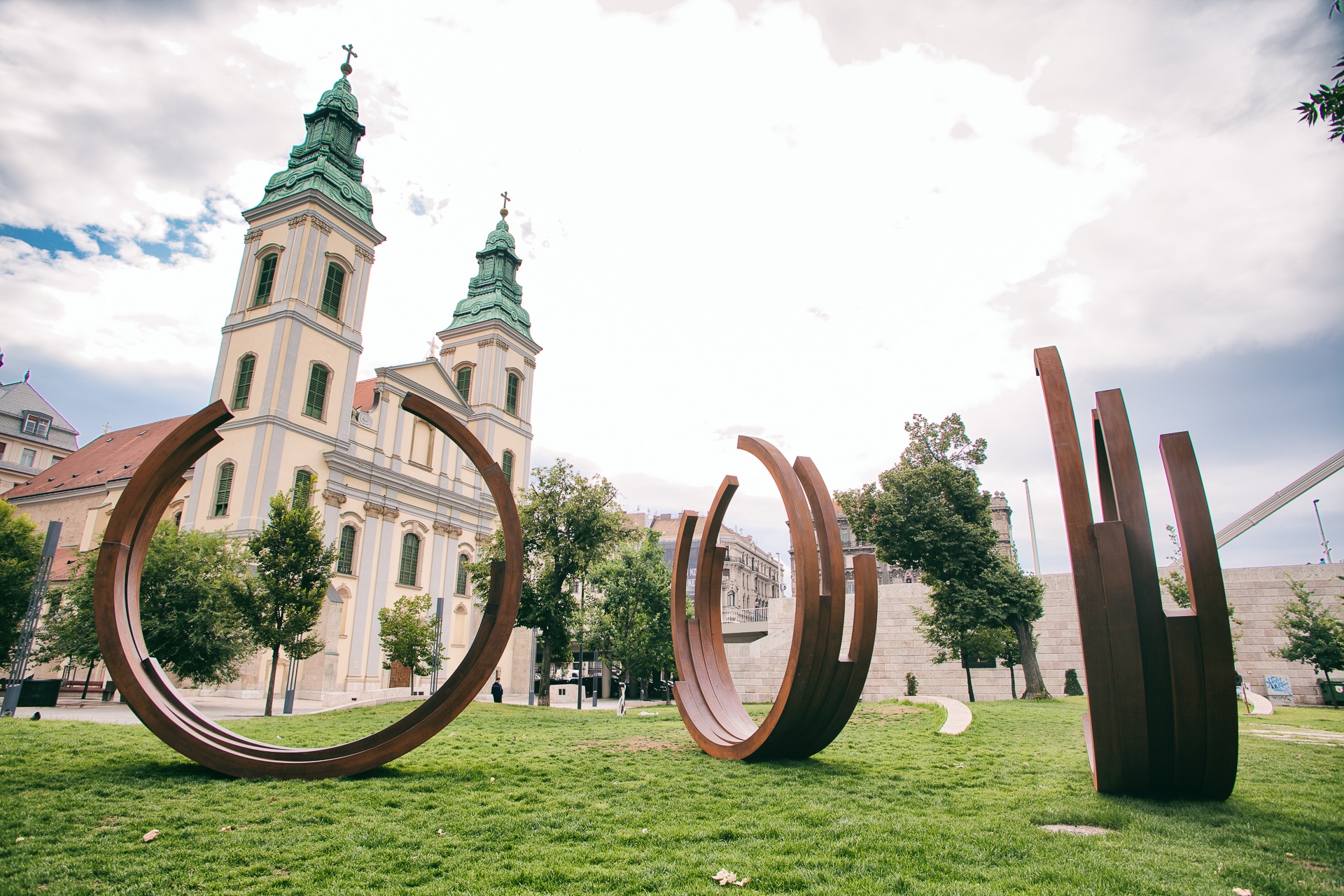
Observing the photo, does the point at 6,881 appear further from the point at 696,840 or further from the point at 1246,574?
the point at 1246,574

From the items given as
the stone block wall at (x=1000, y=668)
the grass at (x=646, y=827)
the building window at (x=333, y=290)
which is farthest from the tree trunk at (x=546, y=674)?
the building window at (x=333, y=290)

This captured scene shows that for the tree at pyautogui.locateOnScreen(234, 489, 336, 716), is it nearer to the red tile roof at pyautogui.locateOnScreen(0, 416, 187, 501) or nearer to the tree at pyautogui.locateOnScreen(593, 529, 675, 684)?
the tree at pyautogui.locateOnScreen(593, 529, 675, 684)

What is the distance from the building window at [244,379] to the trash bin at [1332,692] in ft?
146

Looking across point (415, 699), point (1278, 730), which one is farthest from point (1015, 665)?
point (415, 699)

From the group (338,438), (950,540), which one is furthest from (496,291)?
(950,540)

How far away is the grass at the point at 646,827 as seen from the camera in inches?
182

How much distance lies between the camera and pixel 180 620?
72.2ft

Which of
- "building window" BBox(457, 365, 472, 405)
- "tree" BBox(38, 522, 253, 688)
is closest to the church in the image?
"building window" BBox(457, 365, 472, 405)

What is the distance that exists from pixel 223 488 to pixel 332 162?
60.3 ft

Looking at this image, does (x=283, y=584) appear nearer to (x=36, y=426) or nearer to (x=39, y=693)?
(x=39, y=693)

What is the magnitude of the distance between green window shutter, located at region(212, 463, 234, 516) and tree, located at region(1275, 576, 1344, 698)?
42178 mm

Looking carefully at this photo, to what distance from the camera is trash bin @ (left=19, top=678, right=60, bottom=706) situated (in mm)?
19078

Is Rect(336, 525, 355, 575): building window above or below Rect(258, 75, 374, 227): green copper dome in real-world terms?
below

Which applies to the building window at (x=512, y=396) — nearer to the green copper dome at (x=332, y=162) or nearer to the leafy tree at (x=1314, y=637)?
the green copper dome at (x=332, y=162)
